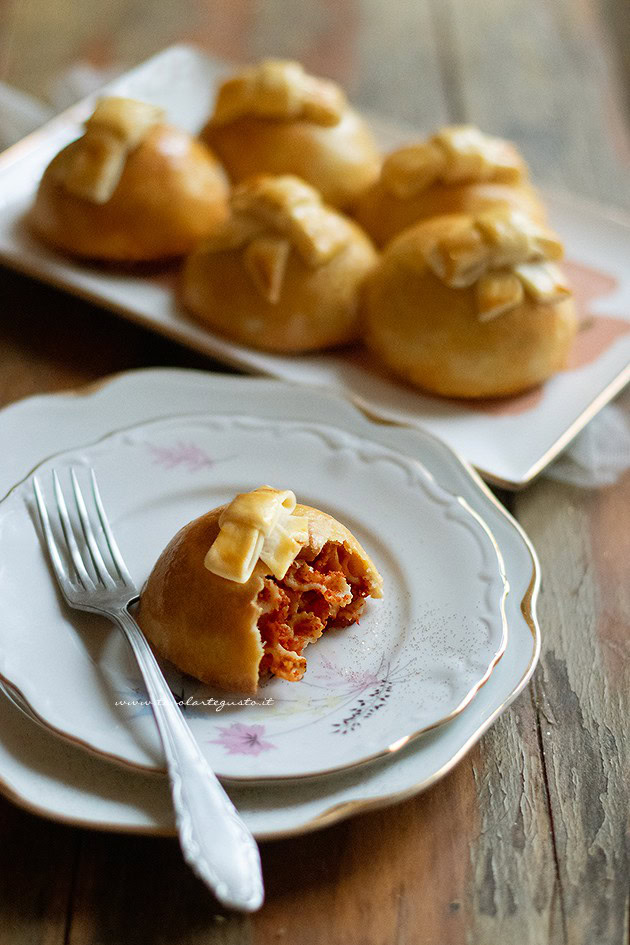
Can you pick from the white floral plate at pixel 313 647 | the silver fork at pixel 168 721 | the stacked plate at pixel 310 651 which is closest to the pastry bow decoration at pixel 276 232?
the stacked plate at pixel 310 651

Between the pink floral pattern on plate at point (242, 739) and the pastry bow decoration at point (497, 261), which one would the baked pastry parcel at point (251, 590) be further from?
the pastry bow decoration at point (497, 261)

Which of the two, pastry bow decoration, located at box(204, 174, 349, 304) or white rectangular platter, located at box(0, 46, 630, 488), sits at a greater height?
pastry bow decoration, located at box(204, 174, 349, 304)

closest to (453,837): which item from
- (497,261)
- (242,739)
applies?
(242,739)

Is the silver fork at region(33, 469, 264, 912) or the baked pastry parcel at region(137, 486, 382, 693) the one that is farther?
the baked pastry parcel at region(137, 486, 382, 693)

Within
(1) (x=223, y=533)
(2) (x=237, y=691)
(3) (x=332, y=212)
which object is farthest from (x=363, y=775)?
(3) (x=332, y=212)

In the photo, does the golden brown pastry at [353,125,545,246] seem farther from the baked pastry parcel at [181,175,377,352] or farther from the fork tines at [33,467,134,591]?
the fork tines at [33,467,134,591]

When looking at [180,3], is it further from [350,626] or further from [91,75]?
[350,626]

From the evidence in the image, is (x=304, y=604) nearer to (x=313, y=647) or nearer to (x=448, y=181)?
(x=313, y=647)

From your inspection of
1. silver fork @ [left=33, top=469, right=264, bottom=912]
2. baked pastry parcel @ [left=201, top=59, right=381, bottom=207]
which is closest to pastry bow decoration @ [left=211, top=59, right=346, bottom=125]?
baked pastry parcel @ [left=201, top=59, right=381, bottom=207]
